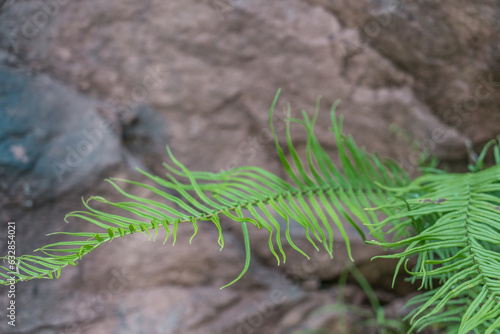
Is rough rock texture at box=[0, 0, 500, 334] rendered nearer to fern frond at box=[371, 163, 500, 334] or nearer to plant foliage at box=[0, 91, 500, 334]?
plant foliage at box=[0, 91, 500, 334]

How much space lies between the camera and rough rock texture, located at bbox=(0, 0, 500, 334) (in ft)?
3.92

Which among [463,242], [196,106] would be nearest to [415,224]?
[463,242]

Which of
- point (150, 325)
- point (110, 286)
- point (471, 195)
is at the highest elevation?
point (471, 195)

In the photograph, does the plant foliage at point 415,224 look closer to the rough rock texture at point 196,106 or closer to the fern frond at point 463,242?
the fern frond at point 463,242

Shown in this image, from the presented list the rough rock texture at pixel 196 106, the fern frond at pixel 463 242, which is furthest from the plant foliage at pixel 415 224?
the rough rock texture at pixel 196 106

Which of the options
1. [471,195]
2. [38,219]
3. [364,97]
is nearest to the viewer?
[471,195]

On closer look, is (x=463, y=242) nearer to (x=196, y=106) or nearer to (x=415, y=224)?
(x=415, y=224)

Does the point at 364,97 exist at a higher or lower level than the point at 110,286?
higher

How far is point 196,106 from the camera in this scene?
1.36 metres

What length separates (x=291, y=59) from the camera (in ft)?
4.47

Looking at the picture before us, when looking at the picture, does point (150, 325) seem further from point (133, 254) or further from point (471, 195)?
point (471, 195)

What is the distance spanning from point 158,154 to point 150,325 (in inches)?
23.1

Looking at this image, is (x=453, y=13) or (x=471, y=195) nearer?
(x=471, y=195)

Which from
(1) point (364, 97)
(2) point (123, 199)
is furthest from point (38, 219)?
(1) point (364, 97)
